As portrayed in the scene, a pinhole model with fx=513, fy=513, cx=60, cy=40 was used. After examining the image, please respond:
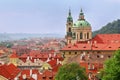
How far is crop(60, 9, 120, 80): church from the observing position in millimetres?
72263

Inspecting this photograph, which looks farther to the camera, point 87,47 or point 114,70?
point 87,47

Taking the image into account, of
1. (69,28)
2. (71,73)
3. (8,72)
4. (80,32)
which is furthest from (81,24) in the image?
(71,73)

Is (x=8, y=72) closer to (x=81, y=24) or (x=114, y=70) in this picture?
(x=114, y=70)

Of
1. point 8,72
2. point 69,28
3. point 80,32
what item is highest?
point 69,28

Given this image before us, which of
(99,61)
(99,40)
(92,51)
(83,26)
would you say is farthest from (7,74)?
(83,26)

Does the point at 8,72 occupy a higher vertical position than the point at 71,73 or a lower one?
lower

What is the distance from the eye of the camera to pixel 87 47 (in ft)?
323

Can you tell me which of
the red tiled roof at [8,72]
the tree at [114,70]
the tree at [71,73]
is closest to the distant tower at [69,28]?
the red tiled roof at [8,72]

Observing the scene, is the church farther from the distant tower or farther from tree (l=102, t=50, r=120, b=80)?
tree (l=102, t=50, r=120, b=80)

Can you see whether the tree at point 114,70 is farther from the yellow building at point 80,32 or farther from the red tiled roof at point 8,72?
the yellow building at point 80,32

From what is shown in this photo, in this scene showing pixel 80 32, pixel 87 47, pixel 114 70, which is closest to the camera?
pixel 114 70

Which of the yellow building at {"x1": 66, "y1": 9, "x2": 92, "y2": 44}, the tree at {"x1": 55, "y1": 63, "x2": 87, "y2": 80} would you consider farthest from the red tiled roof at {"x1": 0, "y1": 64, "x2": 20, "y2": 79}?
the yellow building at {"x1": 66, "y1": 9, "x2": 92, "y2": 44}

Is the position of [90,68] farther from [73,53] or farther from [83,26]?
[83,26]

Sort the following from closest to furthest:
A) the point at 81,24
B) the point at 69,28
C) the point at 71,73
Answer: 1. the point at 71,73
2. the point at 81,24
3. the point at 69,28
